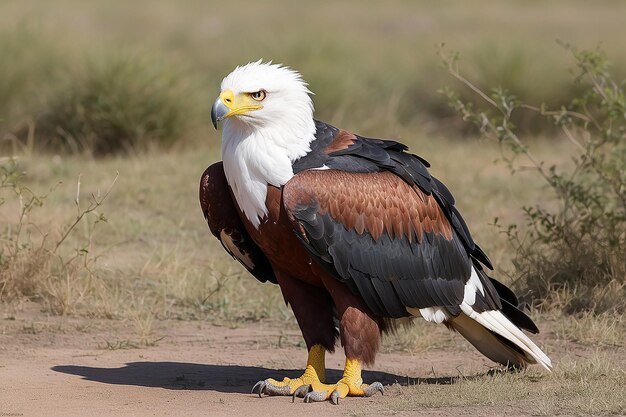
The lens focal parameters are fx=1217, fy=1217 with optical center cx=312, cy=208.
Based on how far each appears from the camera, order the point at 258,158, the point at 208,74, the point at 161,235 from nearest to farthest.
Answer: the point at 258,158
the point at 161,235
the point at 208,74

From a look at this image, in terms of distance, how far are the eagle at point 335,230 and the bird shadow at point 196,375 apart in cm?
37

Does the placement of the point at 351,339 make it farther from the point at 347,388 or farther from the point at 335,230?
the point at 335,230

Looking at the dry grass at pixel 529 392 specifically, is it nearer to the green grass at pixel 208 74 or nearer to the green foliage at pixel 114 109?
the green grass at pixel 208 74

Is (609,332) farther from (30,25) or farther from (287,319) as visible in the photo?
(30,25)

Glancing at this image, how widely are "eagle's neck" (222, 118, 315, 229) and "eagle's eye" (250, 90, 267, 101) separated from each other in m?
0.15

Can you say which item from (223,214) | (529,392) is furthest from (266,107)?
(529,392)

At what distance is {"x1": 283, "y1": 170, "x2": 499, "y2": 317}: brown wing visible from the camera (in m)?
5.89

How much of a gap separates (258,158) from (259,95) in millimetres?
349

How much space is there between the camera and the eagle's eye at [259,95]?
19.8 feet

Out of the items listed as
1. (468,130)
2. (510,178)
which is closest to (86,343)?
(510,178)

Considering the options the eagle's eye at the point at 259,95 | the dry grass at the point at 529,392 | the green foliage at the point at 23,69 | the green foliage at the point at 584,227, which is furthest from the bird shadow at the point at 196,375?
the green foliage at the point at 23,69

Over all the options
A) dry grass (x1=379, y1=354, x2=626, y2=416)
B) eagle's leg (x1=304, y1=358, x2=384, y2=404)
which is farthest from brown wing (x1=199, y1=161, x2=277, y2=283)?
dry grass (x1=379, y1=354, x2=626, y2=416)

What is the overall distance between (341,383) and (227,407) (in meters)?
0.63

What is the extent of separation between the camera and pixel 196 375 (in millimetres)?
6840
